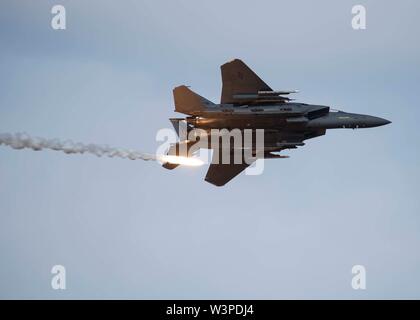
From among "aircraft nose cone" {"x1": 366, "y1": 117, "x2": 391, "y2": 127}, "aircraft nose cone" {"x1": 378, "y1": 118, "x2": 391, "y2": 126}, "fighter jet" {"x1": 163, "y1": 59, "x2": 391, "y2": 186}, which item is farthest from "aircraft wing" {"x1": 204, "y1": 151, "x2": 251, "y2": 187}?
"aircraft nose cone" {"x1": 378, "y1": 118, "x2": 391, "y2": 126}

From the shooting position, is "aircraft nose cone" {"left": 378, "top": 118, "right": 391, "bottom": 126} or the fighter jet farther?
"aircraft nose cone" {"left": 378, "top": 118, "right": 391, "bottom": 126}

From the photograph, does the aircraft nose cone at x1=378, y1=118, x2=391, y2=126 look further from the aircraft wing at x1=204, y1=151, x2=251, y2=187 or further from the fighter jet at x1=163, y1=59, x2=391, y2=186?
the aircraft wing at x1=204, y1=151, x2=251, y2=187

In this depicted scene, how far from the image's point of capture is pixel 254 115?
55375 mm

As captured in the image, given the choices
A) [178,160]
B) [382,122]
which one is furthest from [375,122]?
[178,160]

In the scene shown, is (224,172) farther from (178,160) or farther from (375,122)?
(375,122)

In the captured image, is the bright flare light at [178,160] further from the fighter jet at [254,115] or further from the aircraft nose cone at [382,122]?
the aircraft nose cone at [382,122]

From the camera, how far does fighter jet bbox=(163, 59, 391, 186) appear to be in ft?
181

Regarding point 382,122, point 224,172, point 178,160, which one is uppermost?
point 382,122

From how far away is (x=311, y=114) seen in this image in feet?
185

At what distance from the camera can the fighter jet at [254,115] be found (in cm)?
5509
